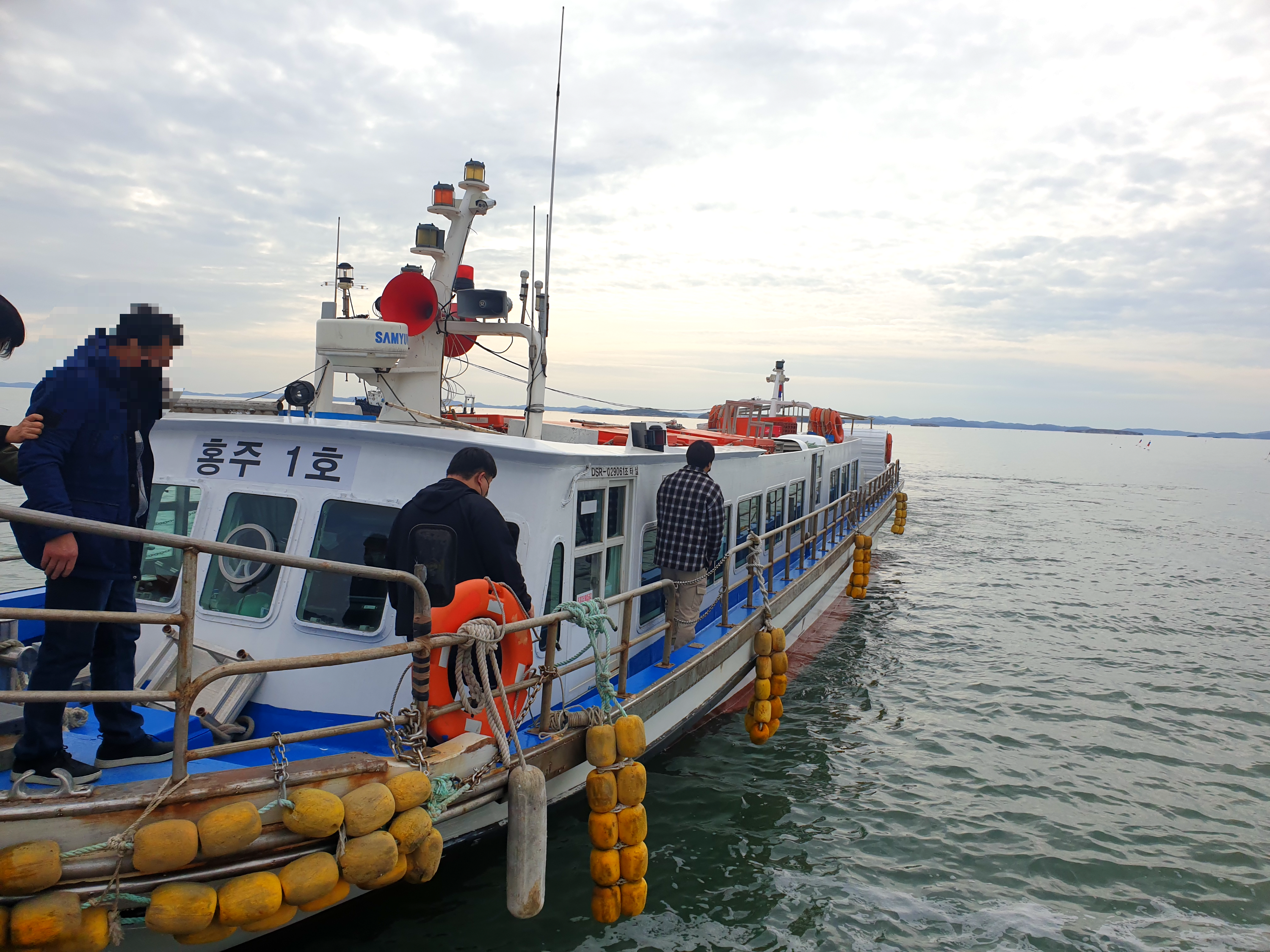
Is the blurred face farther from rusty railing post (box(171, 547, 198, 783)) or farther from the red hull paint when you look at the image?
the red hull paint

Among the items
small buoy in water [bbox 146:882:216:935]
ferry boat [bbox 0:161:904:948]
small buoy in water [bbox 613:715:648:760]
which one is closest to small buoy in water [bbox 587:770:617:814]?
small buoy in water [bbox 613:715:648:760]

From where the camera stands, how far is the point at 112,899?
2936 mm

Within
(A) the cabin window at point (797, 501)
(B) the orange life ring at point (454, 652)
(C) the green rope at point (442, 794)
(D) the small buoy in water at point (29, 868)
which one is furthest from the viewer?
(A) the cabin window at point (797, 501)

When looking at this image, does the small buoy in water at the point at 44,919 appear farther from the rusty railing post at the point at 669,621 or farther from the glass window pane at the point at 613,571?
the rusty railing post at the point at 669,621

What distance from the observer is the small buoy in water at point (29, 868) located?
2756 mm

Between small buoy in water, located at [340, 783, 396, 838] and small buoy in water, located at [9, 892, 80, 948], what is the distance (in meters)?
0.97

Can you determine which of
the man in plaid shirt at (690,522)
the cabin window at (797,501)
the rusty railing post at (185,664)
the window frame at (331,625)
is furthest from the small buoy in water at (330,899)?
the cabin window at (797,501)

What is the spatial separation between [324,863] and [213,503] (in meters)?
3.20

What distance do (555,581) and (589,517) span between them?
2.27 ft

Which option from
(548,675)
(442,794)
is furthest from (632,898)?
(442,794)

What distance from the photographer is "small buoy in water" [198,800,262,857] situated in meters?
3.06

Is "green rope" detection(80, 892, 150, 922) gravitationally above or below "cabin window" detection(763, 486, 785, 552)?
below

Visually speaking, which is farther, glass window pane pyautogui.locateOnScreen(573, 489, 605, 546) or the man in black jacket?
glass window pane pyautogui.locateOnScreen(573, 489, 605, 546)

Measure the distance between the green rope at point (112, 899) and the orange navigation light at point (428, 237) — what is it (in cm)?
779
